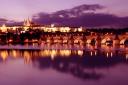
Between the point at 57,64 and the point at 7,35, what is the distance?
137 ft

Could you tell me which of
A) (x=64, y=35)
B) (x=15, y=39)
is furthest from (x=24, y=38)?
(x=64, y=35)

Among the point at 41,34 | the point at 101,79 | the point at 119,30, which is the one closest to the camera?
the point at 101,79

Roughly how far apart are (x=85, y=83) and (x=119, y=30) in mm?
39024

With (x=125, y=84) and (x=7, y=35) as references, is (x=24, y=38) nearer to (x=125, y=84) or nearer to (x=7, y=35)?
(x=7, y=35)

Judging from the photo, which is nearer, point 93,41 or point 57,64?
point 57,64

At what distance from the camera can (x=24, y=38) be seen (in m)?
61.4

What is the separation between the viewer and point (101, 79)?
15617mm

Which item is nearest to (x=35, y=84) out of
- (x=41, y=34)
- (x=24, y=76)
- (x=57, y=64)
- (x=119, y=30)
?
(x=24, y=76)

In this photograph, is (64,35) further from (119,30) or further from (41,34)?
(119,30)

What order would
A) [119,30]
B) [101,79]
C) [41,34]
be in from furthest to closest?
[41,34] < [119,30] < [101,79]

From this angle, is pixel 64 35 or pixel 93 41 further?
pixel 64 35

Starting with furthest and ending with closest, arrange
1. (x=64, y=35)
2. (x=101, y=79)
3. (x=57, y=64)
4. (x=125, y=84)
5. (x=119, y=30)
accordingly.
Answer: (x=64, y=35) → (x=119, y=30) → (x=57, y=64) → (x=101, y=79) → (x=125, y=84)

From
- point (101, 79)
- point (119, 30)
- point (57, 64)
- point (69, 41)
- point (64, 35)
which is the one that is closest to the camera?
point (101, 79)

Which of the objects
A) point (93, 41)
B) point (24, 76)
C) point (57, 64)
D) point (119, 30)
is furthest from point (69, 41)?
point (24, 76)
